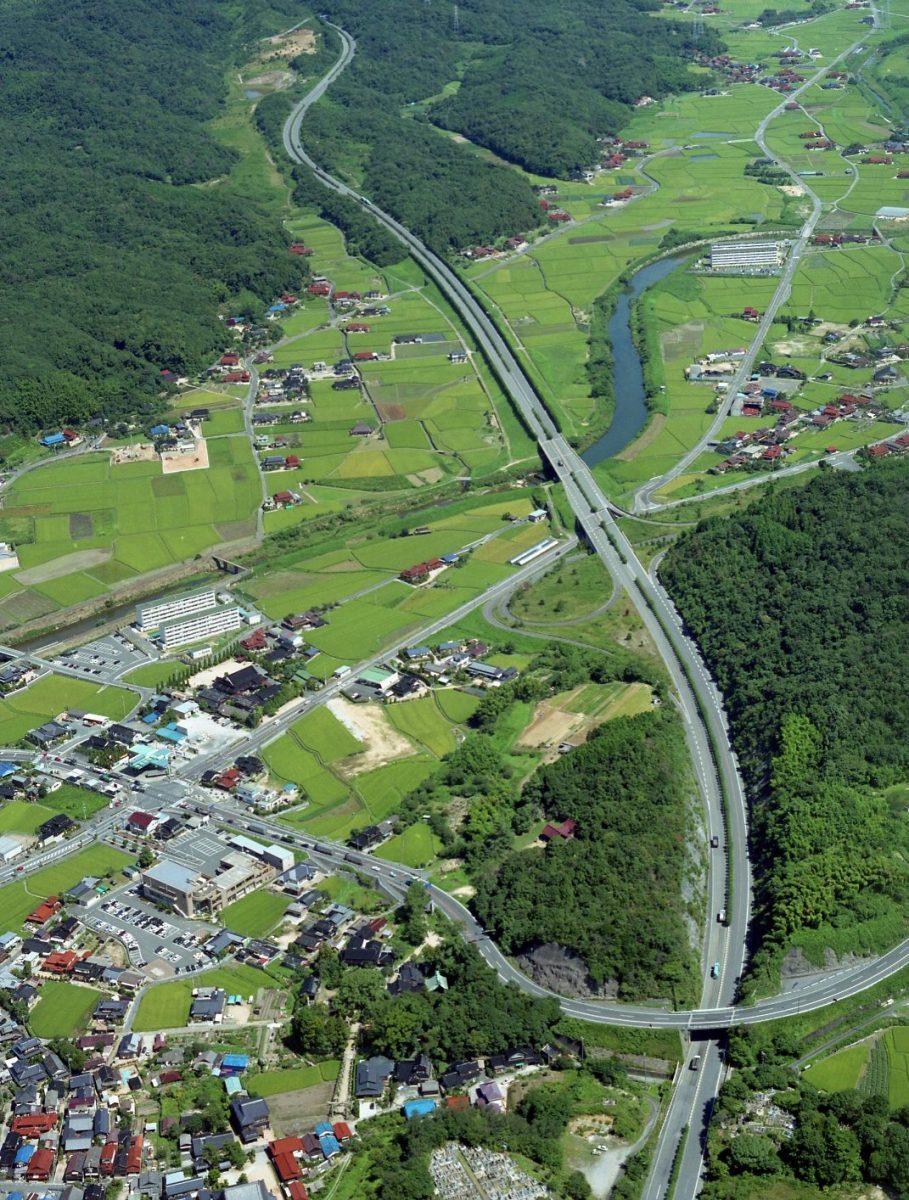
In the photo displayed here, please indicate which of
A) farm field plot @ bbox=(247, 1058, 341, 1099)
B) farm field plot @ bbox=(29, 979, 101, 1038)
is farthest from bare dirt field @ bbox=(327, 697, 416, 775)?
farm field plot @ bbox=(247, 1058, 341, 1099)

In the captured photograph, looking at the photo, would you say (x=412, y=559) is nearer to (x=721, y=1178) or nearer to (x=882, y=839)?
(x=882, y=839)

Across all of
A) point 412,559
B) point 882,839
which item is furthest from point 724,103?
point 882,839

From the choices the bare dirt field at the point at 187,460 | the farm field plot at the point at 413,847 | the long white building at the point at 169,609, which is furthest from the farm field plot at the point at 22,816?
the bare dirt field at the point at 187,460

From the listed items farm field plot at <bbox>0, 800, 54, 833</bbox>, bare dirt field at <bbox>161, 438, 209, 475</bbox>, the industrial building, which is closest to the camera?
the industrial building

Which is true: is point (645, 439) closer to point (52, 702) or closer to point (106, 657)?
point (106, 657)

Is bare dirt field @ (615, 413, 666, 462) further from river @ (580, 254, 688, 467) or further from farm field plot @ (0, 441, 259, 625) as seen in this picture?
farm field plot @ (0, 441, 259, 625)

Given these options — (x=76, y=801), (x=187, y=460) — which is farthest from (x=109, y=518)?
(x=76, y=801)

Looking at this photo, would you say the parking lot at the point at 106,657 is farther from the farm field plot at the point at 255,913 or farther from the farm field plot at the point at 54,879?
the farm field plot at the point at 255,913
